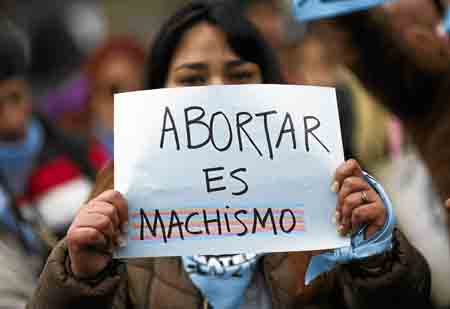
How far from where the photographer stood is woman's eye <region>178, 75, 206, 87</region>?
9.41 feet

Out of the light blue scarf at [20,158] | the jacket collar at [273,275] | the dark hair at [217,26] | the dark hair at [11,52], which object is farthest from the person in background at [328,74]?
the light blue scarf at [20,158]

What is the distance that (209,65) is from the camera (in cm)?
289

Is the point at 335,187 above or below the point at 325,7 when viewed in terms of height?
below

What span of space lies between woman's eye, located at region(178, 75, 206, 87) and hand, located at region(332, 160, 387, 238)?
26.0 inches

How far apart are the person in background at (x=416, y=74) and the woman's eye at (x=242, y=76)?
576 mm

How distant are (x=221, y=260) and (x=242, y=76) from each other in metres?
0.60

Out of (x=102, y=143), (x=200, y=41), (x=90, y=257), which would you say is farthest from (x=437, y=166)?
(x=102, y=143)

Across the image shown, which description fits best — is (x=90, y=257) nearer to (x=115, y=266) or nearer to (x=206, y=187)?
(x=115, y=266)

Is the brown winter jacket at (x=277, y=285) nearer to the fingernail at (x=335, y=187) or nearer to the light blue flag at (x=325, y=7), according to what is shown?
the fingernail at (x=335, y=187)

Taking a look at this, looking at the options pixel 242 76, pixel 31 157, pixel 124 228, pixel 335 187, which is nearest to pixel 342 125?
pixel 31 157

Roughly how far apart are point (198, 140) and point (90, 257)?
0.39m

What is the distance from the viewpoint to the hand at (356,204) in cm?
230

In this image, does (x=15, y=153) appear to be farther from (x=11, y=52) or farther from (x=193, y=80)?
(x=193, y=80)

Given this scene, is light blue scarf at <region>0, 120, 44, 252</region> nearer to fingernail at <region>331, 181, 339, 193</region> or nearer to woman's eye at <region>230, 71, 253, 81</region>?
woman's eye at <region>230, 71, 253, 81</region>
